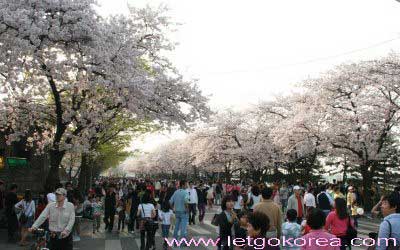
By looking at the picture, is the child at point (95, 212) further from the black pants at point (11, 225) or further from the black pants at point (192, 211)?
the black pants at point (192, 211)

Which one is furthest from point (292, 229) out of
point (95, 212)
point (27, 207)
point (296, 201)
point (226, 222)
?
point (95, 212)

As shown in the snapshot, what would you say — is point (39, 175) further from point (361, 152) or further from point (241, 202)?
point (361, 152)

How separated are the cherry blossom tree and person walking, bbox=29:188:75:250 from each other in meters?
7.40

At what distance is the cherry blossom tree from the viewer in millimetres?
14578

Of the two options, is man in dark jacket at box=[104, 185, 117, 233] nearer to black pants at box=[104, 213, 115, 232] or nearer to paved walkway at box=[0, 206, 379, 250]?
black pants at box=[104, 213, 115, 232]

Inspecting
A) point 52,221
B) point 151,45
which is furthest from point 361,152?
point 52,221

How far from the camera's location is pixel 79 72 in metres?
17.4

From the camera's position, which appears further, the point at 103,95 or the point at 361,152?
the point at 361,152

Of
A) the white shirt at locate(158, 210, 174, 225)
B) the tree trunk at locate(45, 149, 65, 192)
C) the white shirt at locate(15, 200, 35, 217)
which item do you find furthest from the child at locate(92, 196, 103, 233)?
the white shirt at locate(158, 210, 174, 225)

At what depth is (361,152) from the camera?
30.6 metres

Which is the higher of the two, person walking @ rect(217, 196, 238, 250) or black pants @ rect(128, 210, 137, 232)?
person walking @ rect(217, 196, 238, 250)

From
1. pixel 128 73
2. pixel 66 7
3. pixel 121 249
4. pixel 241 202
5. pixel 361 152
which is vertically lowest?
pixel 121 249

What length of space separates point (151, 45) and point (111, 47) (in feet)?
20.3

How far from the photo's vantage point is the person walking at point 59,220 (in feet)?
26.4
